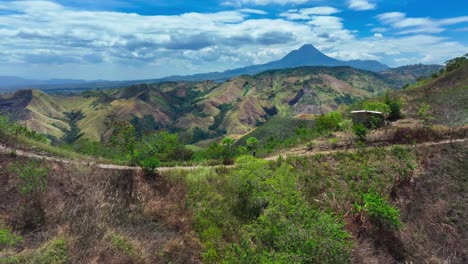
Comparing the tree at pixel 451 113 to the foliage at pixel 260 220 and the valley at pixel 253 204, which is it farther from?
the foliage at pixel 260 220

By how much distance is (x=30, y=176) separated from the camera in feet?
52.5

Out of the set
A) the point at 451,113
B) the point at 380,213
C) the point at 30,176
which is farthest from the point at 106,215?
the point at 451,113

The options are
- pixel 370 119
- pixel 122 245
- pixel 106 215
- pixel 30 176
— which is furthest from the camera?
pixel 370 119

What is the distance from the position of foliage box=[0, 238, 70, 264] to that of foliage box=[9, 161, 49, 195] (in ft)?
16.0

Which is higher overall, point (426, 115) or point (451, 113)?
point (451, 113)

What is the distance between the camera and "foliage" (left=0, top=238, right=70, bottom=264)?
1057 cm

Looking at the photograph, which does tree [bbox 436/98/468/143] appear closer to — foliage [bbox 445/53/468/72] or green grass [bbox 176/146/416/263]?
green grass [bbox 176/146/416/263]

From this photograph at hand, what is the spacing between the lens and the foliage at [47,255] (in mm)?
10573

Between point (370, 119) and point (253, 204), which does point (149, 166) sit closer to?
point (253, 204)

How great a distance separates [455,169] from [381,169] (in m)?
4.83

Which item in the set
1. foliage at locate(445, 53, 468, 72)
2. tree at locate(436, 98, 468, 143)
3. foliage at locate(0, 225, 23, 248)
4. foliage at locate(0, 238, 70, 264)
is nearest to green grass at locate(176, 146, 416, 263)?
foliage at locate(0, 238, 70, 264)

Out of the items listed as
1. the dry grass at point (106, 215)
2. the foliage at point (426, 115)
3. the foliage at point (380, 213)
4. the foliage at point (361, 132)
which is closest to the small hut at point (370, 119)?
the foliage at point (361, 132)

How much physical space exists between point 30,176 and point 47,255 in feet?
21.5

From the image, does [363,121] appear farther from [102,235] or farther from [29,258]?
[29,258]
